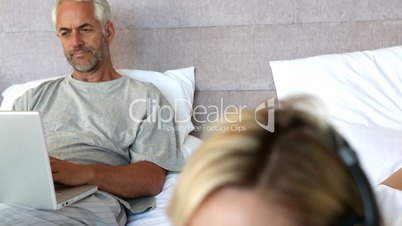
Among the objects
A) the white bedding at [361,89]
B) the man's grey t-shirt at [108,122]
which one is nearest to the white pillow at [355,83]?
the white bedding at [361,89]

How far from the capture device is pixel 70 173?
148 cm

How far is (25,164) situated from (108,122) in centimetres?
52

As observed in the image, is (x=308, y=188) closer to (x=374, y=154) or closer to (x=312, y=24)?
(x=374, y=154)

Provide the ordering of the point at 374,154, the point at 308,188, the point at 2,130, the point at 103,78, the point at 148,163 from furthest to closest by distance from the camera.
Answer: the point at 103,78 → the point at 148,163 → the point at 374,154 → the point at 2,130 → the point at 308,188

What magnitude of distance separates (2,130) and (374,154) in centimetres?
100

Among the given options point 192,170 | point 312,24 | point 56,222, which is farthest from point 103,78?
point 192,170

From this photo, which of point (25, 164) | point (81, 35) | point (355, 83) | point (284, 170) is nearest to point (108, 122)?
point (81, 35)

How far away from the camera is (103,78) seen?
1903mm

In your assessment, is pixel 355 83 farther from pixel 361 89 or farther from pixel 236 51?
pixel 236 51

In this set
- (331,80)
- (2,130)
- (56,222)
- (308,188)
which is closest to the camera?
(308,188)

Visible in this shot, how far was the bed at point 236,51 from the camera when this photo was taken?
1745mm

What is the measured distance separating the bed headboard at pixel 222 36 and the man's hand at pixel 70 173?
0.65 meters

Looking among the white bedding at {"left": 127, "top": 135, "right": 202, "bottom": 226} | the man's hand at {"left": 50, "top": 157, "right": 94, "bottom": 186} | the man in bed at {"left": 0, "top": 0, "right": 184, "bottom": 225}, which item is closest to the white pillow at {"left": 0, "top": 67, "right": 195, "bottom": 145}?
the man in bed at {"left": 0, "top": 0, "right": 184, "bottom": 225}

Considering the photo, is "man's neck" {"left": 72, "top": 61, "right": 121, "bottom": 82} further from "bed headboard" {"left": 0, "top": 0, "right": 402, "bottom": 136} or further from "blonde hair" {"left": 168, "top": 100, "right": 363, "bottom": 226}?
"blonde hair" {"left": 168, "top": 100, "right": 363, "bottom": 226}
